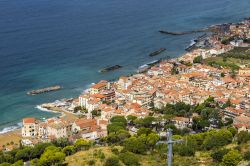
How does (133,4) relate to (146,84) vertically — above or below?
above

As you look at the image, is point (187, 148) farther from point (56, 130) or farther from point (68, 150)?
point (56, 130)

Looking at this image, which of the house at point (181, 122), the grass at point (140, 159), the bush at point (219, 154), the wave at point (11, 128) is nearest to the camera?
the bush at point (219, 154)

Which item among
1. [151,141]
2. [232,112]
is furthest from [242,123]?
[151,141]

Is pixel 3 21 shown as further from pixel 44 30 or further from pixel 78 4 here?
pixel 78 4

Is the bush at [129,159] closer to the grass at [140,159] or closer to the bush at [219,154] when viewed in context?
the grass at [140,159]

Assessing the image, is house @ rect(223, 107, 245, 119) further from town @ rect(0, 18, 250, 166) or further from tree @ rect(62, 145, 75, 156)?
tree @ rect(62, 145, 75, 156)

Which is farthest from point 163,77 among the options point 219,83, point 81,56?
point 81,56

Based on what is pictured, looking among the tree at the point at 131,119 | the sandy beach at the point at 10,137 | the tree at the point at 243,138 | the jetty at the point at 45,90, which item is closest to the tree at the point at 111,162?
the tree at the point at 243,138

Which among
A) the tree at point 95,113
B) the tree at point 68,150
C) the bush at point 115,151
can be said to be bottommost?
the tree at point 95,113
